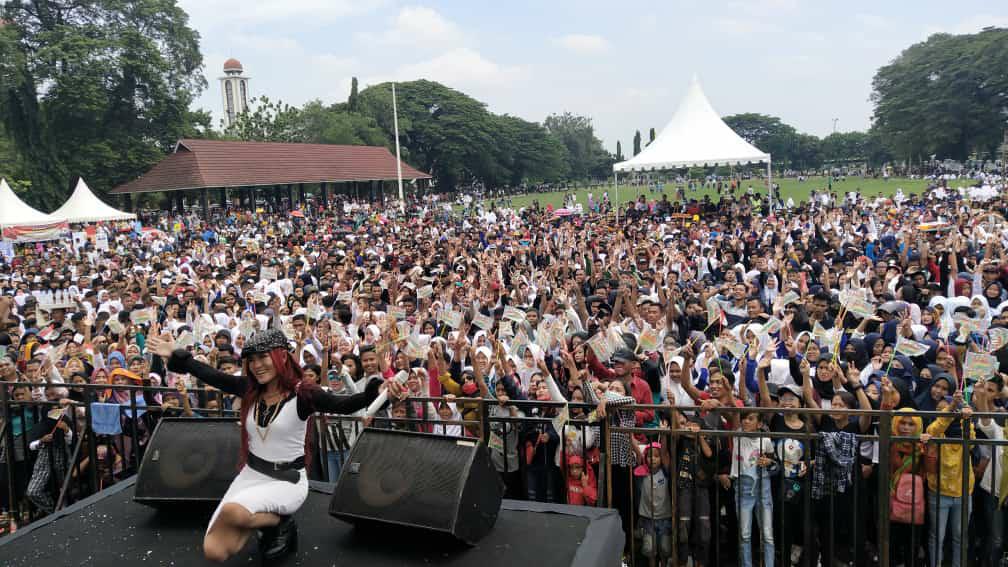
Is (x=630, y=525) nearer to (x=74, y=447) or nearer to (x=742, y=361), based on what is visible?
(x=742, y=361)

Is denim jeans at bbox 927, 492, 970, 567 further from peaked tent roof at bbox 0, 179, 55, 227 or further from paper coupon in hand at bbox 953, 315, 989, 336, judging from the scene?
peaked tent roof at bbox 0, 179, 55, 227

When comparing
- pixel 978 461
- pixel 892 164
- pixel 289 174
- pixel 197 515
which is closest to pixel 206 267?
pixel 197 515

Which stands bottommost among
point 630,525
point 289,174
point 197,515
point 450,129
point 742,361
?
point 630,525

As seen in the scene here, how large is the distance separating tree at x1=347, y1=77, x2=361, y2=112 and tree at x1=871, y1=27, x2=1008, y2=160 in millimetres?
49368

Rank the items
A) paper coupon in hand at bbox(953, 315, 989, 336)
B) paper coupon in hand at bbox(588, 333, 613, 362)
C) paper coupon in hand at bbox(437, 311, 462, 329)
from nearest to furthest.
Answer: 1. paper coupon in hand at bbox(588, 333, 613, 362)
2. paper coupon in hand at bbox(953, 315, 989, 336)
3. paper coupon in hand at bbox(437, 311, 462, 329)

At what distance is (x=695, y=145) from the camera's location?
2464 cm

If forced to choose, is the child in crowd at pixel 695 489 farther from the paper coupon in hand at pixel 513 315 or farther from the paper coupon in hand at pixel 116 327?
the paper coupon in hand at pixel 116 327

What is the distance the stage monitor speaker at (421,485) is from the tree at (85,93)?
4280 centimetres

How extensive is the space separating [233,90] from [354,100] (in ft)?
108

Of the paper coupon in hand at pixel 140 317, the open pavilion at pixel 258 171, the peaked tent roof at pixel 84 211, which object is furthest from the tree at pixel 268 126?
the paper coupon in hand at pixel 140 317

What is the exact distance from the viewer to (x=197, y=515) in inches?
180

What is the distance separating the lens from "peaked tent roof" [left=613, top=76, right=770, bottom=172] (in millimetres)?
23797

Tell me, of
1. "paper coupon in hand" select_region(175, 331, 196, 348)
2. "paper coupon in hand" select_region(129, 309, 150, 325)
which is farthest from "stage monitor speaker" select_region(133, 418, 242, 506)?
"paper coupon in hand" select_region(129, 309, 150, 325)

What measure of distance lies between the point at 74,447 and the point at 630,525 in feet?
16.4
